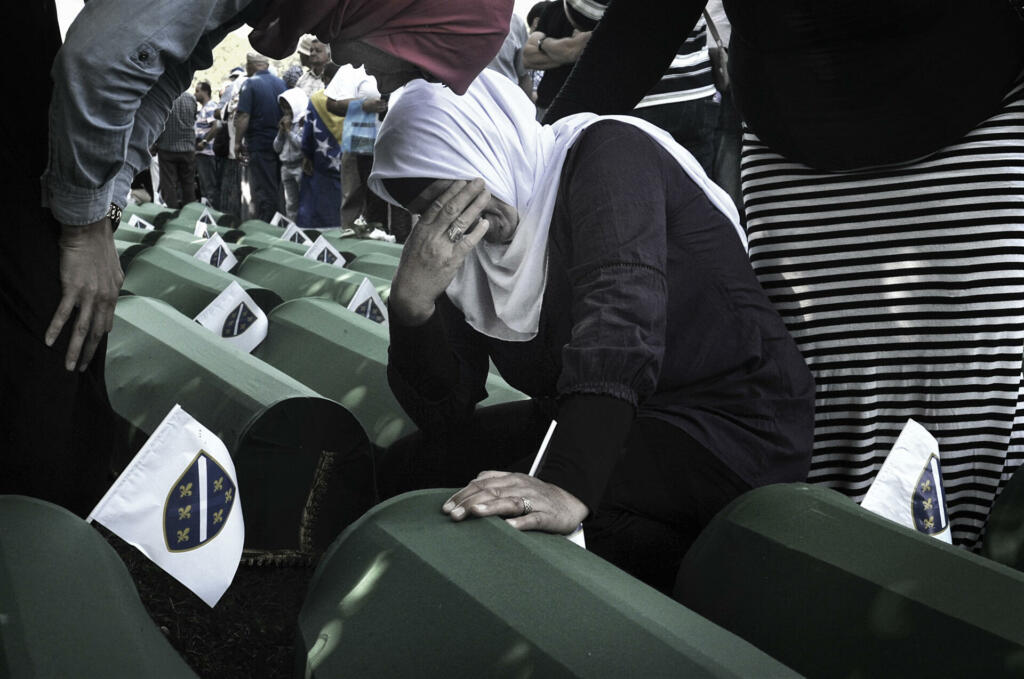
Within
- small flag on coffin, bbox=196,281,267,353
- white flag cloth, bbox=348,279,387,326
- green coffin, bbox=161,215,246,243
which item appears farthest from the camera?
green coffin, bbox=161,215,246,243

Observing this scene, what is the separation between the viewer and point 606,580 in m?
1.22

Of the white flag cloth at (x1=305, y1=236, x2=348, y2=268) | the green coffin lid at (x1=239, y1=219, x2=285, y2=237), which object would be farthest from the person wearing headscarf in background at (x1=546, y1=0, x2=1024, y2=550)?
the green coffin lid at (x1=239, y1=219, x2=285, y2=237)

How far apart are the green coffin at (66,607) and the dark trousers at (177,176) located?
8.66m

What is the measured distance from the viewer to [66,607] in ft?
3.97

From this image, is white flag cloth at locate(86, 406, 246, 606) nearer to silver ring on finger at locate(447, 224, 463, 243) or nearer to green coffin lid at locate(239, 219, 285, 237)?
silver ring on finger at locate(447, 224, 463, 243)

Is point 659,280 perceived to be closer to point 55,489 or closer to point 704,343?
point 704,343

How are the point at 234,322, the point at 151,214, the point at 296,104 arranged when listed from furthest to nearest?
the point at 296,104, the point at 151,214, the point at 234,322

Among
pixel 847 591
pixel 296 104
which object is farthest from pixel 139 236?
pixel 847 591

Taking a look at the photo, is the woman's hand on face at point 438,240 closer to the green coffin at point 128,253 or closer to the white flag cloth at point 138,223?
the green coffin at point 128,253

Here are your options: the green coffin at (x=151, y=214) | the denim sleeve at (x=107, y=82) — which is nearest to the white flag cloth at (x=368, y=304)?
the denim sleeve at (x=107, y=82)

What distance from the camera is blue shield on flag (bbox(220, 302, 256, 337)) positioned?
9.53 ft

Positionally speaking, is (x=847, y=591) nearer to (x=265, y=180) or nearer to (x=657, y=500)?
(x=657, y=500)

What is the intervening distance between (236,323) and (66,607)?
175 centimetres

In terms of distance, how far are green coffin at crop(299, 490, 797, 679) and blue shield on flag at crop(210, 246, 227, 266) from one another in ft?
10.5
